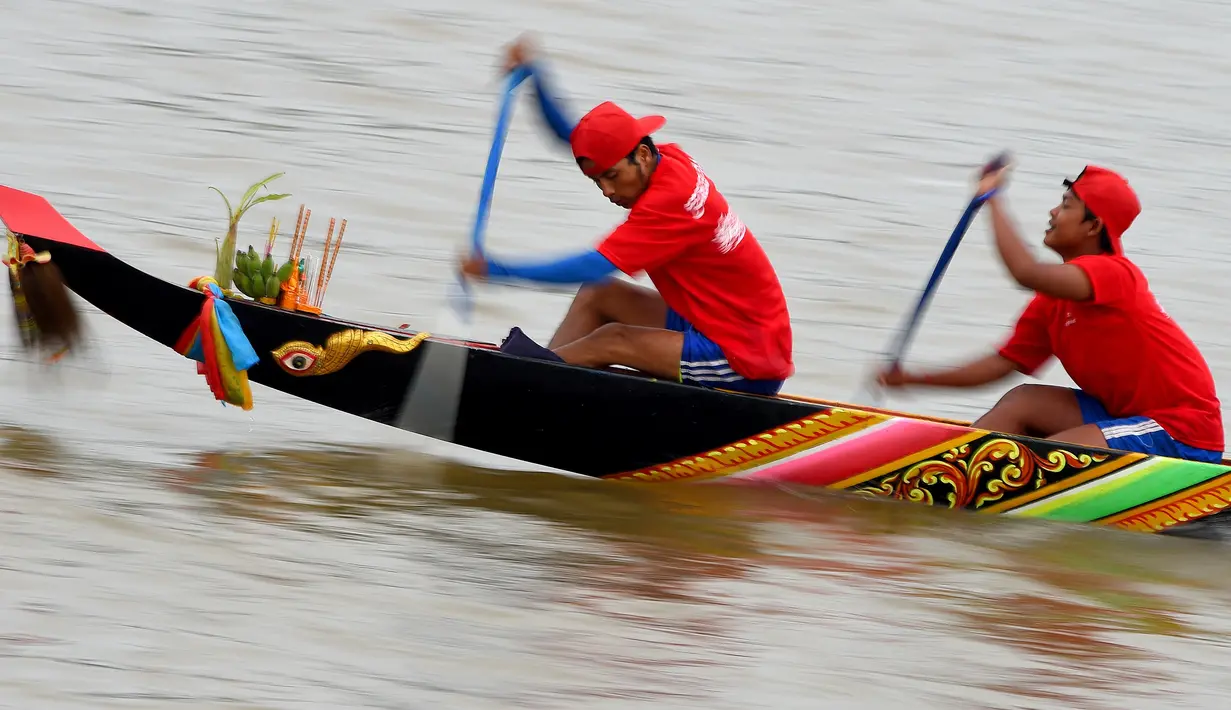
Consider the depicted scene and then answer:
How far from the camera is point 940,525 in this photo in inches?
212

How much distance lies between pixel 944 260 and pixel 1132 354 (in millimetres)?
754

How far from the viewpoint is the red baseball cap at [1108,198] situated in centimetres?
521

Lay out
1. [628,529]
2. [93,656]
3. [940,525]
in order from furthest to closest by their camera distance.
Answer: [940,525] < [628,529] < [93,656]

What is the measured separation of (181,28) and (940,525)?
391 inches

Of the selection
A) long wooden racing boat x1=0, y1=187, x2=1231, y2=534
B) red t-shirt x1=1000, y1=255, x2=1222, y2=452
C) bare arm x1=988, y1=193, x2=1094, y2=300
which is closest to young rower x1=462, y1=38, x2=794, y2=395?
long wooden racing boat x1=0, y1=187, x2=1231, y2=534

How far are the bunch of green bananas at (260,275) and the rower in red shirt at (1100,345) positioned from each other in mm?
2447

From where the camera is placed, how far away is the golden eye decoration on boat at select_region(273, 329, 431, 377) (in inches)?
209

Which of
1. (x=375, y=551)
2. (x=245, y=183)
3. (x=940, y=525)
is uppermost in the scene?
(x=245, y=183)

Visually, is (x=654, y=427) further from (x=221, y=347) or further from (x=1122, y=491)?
(x=1122, y=491)

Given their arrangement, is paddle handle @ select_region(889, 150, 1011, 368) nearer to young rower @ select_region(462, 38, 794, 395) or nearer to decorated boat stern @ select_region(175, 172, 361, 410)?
young rower @ select_region(462, 38, 794, 395)

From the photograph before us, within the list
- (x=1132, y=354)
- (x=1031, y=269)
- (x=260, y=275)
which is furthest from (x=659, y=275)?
(x=1132, y=354)

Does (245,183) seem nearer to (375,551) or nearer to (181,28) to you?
(181,28)

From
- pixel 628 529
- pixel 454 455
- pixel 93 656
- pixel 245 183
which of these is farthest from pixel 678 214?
pixel 245 183

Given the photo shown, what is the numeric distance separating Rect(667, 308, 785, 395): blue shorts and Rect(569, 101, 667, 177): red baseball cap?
728mm
